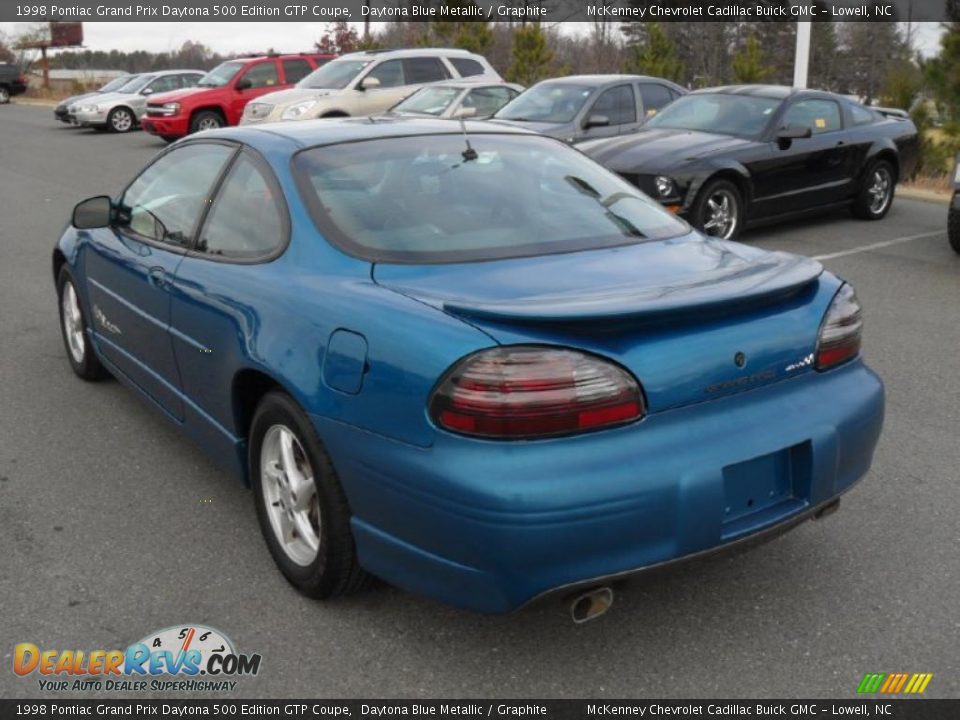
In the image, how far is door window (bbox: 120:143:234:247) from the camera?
13.6 ft

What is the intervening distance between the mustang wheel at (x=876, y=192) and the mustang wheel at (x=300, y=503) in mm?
8870

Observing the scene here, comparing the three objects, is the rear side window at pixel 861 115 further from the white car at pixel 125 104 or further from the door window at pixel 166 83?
the door window at pixel 166 83

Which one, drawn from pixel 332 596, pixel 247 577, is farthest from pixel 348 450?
pixel 247 577

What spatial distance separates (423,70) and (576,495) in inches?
628

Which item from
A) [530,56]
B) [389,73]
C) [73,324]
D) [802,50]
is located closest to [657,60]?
[530,56]

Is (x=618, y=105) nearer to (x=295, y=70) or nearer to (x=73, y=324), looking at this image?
(x=73, y=324)

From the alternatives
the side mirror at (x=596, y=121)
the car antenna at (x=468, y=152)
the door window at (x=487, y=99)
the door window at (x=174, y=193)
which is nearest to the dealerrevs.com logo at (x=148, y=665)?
the door window at (x=174, y=193)

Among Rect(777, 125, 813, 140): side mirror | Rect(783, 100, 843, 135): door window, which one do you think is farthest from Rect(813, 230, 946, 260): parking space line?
Rect(783, 100, 843, 135): door window

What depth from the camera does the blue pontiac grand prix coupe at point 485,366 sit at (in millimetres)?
2643

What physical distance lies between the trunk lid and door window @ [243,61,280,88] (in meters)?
19.1

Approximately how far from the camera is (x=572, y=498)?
2.59 meters

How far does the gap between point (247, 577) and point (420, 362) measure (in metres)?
1.23

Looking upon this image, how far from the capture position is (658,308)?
275cm

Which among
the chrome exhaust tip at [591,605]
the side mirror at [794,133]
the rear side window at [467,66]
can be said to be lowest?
the chrome exhaust tip at [591,605]
